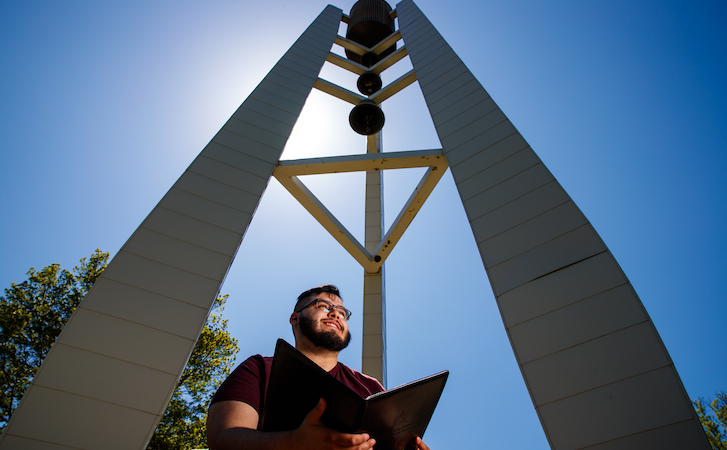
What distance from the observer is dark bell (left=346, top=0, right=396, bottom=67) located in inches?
397

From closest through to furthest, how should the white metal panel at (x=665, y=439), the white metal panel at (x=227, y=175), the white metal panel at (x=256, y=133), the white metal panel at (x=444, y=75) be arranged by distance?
the white metal panel at (x=665, y=439) → the white metal panel at (x=227, y=175) → the white metal panel at (x=256, y=133) → the white metal panel at (x=444, y=75)

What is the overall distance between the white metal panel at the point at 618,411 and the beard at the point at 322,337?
5.35ft

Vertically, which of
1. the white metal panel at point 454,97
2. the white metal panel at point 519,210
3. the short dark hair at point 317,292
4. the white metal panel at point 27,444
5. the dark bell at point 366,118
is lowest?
the white metal panel at point 27,444

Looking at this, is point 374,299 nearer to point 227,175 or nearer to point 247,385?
point 227,175

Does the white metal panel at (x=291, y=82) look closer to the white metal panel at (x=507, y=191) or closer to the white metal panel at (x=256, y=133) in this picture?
the white metal panel at (x=256, y=133)

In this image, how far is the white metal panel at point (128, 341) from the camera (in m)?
2.85

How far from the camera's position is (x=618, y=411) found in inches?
93.4

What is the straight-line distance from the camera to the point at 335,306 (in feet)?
9.06

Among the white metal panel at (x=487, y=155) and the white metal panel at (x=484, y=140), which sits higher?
the white metal panel at (x=484, y=140)

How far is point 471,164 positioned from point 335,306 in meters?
2.66

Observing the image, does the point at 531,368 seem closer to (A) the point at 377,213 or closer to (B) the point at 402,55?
(A) the point at 377,213

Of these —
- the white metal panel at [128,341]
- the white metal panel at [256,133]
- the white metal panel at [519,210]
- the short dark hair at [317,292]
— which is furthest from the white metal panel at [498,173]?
the white metal panel at [128,341]

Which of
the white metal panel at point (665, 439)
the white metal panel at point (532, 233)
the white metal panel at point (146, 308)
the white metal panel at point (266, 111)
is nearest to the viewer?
the white metal panel at point (665, 439)

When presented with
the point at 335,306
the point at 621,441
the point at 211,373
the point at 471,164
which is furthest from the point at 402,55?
the point at 211,373
